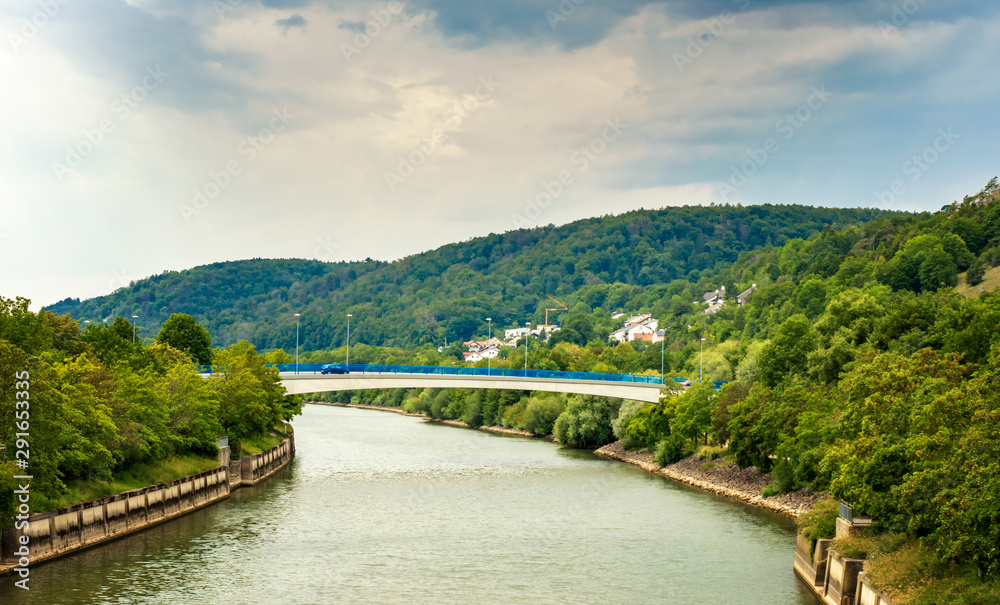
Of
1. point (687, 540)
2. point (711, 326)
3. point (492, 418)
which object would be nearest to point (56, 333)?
point (687, 540)

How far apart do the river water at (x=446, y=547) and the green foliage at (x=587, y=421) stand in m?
21.4

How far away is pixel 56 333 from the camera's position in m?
68.1

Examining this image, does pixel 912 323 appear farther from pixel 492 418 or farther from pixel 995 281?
pixel 492 418

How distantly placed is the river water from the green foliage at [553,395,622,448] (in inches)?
843

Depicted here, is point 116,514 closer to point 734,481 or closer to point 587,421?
point 734,481

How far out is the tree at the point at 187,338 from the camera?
95938 millimetres

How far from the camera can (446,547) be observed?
47.9 m

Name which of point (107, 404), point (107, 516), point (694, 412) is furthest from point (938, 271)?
point (107, 516)

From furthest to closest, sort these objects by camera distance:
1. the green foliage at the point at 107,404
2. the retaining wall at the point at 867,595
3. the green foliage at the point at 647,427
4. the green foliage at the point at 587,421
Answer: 1. the green foliage at the point at 587,421
2. the green foliage at the point at 647,427
3. the green foliage at the point at 107,404
4. the retaining wall at the point at 867,595

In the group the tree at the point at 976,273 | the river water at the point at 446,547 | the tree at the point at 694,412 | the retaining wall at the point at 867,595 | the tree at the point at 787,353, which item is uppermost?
the tree at the point at 976,273

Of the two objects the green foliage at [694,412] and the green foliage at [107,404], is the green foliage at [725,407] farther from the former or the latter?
the green foliage at [107,404]

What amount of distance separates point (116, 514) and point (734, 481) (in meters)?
43.6
